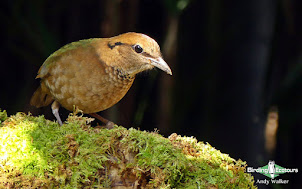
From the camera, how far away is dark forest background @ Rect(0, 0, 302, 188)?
3.66 m

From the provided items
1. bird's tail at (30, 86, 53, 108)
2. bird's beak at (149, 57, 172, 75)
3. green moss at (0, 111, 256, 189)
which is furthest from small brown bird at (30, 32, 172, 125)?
green moss at (0, 111, 256, 189)

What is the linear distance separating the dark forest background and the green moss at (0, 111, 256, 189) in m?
1.74

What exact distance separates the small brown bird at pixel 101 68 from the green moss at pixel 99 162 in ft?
1.91

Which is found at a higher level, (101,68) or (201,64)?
(201,64)

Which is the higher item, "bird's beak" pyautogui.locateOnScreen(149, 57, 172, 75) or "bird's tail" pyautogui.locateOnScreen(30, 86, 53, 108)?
"bird's beak" pyautogui.locateOnScreen(149, 57, 172, 75)

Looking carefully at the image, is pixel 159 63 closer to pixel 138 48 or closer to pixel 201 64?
pixel 138 48

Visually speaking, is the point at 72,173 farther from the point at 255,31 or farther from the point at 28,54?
the point at 28,54

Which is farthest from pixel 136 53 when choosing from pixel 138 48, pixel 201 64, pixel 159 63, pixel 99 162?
pixel 201 64

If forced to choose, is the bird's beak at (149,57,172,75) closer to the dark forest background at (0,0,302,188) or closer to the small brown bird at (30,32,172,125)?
the small brown bird at (30,32,172,125)

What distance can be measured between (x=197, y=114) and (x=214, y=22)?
977mm

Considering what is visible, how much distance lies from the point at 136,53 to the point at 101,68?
241mm

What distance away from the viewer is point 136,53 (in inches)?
100

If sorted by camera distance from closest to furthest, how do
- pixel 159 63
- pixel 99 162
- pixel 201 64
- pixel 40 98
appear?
1. pixel 99 162
2. pixel 159 63
3. pixel 40 98
4. pixel 201 64

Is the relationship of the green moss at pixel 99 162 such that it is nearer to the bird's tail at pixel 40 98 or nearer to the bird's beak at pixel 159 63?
the bird's beak at pixel 159 63
